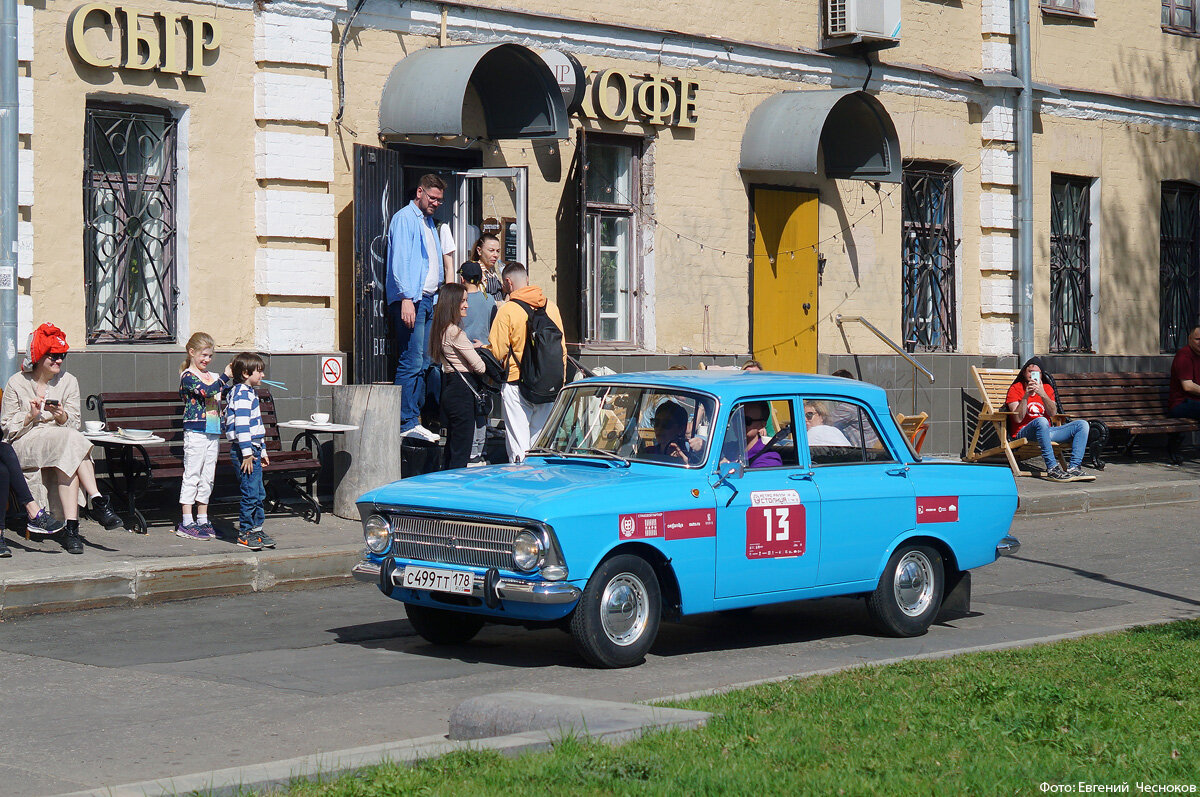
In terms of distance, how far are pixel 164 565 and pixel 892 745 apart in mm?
6405

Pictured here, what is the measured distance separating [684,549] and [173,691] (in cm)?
271

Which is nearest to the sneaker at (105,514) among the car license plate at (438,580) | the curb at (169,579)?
the curb at (169,579)

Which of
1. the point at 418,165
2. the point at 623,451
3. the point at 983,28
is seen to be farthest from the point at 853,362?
the point at 623,451

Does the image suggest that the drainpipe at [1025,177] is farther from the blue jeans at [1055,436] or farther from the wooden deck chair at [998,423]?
the blue jeans at [1055,436]

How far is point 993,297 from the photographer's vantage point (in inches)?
823

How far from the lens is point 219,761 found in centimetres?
612

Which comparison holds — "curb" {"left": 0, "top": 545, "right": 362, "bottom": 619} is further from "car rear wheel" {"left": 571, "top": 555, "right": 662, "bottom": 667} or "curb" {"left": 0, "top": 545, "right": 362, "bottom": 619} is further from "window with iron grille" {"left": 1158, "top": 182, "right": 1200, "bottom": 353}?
"window with iron grille" {"left": 1158, "top": 182, "right": 1200, "bottom": 353}

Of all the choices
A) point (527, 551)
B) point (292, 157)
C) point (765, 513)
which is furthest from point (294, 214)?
point (527, 551)

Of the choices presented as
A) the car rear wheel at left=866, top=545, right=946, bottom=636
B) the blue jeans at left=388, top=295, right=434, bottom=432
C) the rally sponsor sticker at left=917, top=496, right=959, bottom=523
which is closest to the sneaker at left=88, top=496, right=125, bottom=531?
the blue jeans at left=388, top=295, right=434, bottom=432

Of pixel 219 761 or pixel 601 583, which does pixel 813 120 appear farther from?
pixel 219 761

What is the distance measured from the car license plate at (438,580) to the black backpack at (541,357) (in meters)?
5.36

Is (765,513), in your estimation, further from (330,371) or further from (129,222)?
(129,222)

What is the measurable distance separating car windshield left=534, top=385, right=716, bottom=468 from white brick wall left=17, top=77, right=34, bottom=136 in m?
6.03

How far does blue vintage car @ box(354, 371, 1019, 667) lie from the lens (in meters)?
7.98
